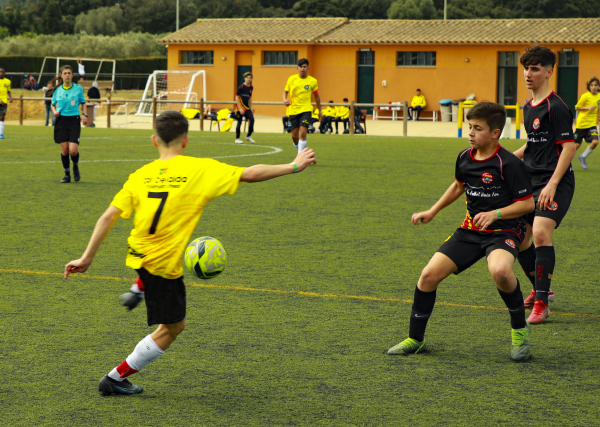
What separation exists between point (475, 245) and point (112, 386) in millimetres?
2233

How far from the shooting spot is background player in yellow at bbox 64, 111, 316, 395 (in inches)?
155

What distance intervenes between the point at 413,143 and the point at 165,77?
25592mm

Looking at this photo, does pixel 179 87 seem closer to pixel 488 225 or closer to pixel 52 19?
pixel 52 19

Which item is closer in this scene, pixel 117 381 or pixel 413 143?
pixel 117 381

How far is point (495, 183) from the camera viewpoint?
15.9 feet

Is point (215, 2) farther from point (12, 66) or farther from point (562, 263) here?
point (562, 263)

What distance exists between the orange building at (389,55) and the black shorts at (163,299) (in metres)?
38.2

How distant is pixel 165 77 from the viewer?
156ft

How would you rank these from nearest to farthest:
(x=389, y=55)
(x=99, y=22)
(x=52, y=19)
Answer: (x=389, y=55)
(x=52, y=19)
(x=99, y=22)

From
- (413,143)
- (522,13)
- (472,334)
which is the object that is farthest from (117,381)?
(522,13)

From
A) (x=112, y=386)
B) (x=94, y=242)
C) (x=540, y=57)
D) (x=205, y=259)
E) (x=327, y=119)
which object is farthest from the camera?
(x=327, y=119)

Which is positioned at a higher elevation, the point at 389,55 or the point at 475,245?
the point at 389,55

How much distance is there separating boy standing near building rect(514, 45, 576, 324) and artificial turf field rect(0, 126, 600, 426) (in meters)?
0.39

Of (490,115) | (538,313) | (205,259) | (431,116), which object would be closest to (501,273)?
(490,115)
